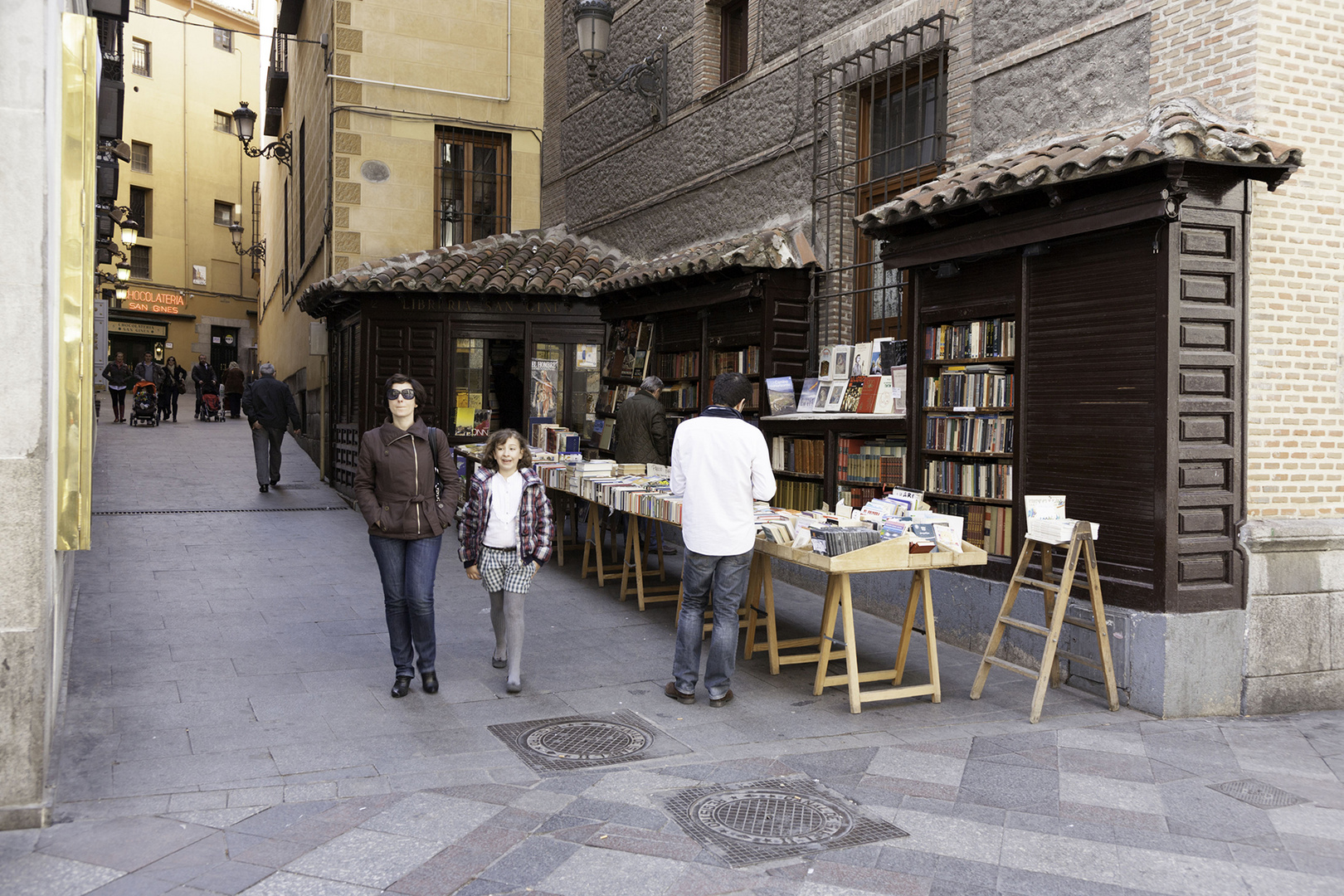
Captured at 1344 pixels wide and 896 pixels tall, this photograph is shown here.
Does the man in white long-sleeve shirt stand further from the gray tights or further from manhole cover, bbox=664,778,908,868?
manhole cover, bbox=664,778,908,868

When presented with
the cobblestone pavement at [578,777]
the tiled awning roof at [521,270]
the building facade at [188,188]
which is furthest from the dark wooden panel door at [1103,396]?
the building facade at [188,188]

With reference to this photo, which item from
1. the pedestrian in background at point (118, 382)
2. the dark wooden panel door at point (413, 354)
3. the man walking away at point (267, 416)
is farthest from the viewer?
the pedestrian in background at point (118, 382)

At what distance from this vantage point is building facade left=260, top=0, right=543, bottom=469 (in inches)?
627

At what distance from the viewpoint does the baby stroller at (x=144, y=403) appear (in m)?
24.0

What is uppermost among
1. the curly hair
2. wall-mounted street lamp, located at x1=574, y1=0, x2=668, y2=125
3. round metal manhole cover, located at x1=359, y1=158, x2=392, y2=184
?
wall-mounted street lamp, located at x1=574, y1=0, x2=668, y2=125

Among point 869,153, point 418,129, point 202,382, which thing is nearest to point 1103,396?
point 869,153

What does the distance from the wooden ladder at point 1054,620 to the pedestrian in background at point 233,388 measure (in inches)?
960

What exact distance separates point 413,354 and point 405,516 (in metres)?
8.48

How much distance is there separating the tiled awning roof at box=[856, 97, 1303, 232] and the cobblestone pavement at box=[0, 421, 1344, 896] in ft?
10.3

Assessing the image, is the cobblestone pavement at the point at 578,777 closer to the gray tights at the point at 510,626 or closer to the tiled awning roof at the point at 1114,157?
the gray tights at the point at 510,626

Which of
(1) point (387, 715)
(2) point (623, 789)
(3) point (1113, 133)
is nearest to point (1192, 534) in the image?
(3) point (1113, 133)

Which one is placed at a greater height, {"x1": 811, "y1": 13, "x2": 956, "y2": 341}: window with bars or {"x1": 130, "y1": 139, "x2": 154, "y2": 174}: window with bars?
{"x1": 130, "y1": 139, "x2": 154, "y2": 174}: window with bars

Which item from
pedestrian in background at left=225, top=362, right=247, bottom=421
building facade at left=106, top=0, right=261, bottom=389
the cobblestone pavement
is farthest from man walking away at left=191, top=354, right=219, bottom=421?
the cobblestone pavement

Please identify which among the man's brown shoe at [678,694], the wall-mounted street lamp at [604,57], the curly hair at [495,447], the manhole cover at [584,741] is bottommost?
the manhole cover at [584,741]
